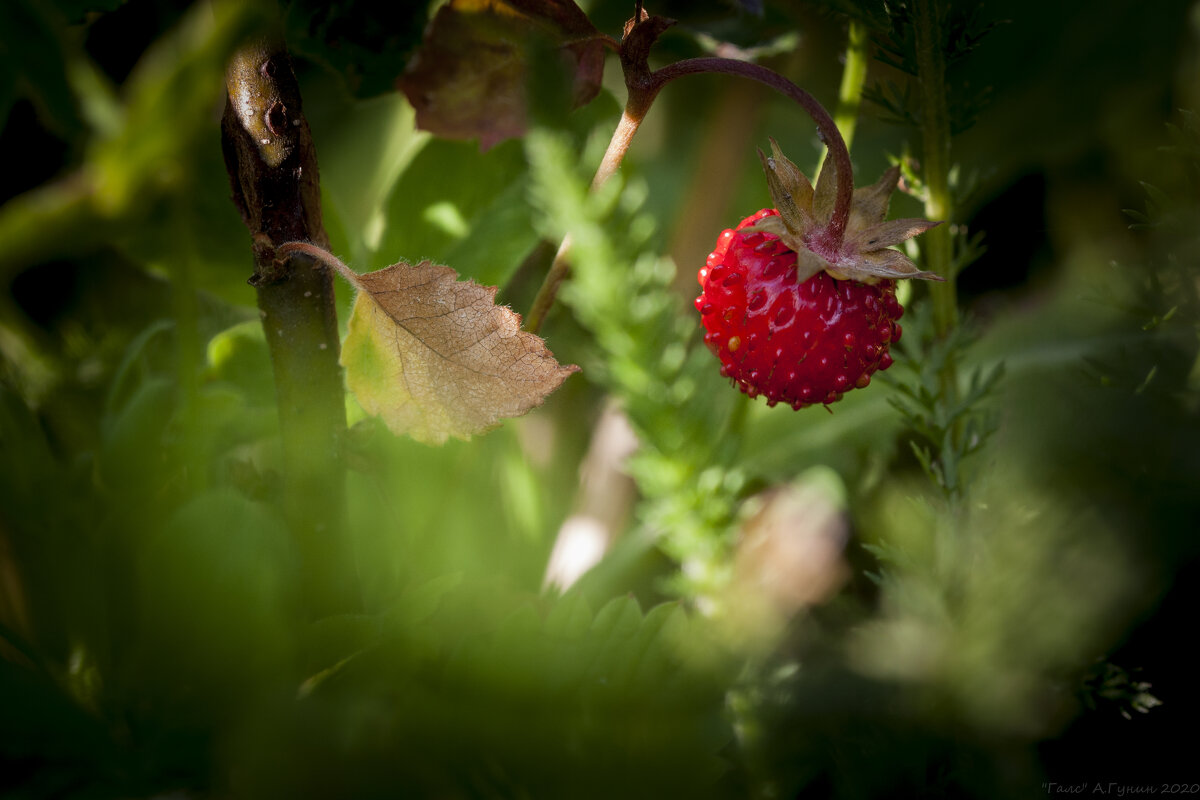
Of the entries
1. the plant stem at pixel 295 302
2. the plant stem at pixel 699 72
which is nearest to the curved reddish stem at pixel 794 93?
the plant stem at pixel 699 72

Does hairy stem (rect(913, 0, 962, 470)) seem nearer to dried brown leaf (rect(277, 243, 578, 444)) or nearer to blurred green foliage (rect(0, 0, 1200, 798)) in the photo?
blurred green foliage (rect(0, 0, 1200, 798))

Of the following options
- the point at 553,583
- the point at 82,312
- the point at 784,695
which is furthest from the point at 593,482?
the point at 82,312

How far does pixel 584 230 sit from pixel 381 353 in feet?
0.27

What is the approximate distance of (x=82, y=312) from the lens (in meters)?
0.57

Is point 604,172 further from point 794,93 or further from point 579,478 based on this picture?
point 579,478

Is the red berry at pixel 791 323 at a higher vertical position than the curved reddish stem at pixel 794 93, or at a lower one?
lower

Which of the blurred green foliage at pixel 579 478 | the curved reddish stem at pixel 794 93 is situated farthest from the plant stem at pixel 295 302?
the curved reddish stem at pixel 794 93

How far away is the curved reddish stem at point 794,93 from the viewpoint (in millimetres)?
276

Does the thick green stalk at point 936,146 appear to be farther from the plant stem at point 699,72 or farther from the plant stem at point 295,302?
the plant stem at point 295,302

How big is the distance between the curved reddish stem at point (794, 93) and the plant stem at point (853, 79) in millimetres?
52

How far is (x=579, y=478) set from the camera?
63cm

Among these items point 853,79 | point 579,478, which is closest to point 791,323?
point 853,79

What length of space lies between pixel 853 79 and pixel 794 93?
0.10 metres

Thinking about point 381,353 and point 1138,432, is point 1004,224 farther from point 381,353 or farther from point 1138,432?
point 381,353
